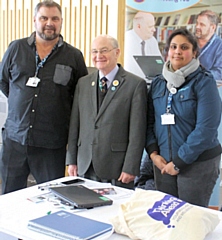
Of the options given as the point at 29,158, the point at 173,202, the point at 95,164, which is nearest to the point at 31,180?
the point at 29,158

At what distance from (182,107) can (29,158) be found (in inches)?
51.5

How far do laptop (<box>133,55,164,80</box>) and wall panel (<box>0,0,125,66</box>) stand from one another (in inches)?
10.3

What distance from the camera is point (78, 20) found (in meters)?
4.70

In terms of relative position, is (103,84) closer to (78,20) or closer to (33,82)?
(33,82)

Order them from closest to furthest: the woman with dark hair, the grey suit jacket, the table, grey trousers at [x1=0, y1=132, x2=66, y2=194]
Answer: the table < the woman with dark hair < the grey suit jacket < grey trousers at [x1=0, y1=132, x2=66, y2=194]

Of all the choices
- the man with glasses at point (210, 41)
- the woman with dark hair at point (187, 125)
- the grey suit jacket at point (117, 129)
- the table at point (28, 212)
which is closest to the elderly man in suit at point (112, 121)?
the grey suit jacket at point (117, 129)

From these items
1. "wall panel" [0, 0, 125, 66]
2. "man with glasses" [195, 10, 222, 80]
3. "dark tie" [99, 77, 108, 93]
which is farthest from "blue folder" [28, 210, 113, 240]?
"wall panel" [0, 0, 125, 66]

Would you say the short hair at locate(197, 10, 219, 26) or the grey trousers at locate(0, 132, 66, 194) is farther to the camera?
the short hair at locate(197, 10, 219, 26)

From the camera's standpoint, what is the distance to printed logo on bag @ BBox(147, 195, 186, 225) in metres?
1.62

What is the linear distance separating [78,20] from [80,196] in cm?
312

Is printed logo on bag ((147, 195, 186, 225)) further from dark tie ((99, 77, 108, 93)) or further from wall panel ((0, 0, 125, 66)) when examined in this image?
wall panel ((0, 0, 125, 66))

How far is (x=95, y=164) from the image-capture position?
284cm

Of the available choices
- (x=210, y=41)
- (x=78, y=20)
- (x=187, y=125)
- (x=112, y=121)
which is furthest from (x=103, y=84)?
(x=78, y=20)

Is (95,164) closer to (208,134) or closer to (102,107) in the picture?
(102,107)
